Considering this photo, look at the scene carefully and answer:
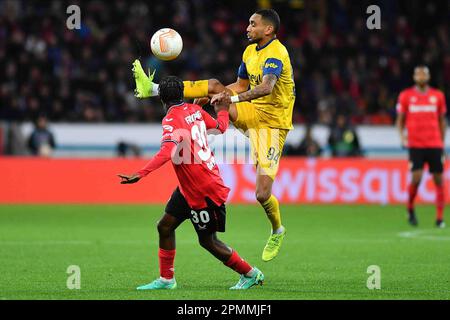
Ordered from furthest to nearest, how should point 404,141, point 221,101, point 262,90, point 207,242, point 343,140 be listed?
point 343,140
point 404,141
point 262,90
point 221,101
point 207,242

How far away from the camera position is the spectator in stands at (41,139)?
820 inches

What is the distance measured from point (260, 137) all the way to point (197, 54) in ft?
46.2

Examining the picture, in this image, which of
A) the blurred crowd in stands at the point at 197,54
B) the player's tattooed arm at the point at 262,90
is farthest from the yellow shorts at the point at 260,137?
the blurred crowd in stands at the point at 197,54

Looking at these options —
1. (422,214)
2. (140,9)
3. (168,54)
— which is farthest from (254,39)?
(140,9)

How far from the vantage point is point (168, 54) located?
933 cm

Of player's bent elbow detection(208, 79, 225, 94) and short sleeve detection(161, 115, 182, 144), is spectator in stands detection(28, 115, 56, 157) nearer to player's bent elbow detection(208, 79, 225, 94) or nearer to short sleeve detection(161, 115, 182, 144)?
player's bent elbow detection(208, 79, 225, 94)

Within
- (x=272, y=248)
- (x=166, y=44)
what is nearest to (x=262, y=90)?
(x=166, y=44)

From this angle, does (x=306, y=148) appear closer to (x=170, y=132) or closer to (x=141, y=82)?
(x=141, y=82)

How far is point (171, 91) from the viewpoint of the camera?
326 inches

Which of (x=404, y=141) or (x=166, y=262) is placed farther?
(x=404, y=141)

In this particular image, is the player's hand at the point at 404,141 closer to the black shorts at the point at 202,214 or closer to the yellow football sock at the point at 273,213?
the yellow football sock at the point at 273,213

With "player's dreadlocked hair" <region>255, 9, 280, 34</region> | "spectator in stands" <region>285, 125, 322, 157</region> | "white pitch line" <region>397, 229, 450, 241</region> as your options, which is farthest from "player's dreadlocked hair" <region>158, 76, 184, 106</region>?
"spectator in stands" <region>285, 125, 322, 157</region>

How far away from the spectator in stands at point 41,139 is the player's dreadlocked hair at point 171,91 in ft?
42.3

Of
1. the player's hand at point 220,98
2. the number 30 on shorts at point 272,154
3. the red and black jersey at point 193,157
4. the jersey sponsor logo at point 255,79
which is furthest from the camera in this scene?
the number 30 on shorts at point 272,154
